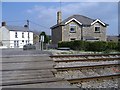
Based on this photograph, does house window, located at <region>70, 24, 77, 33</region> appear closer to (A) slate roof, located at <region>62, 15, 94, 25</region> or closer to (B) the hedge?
(A) slate roof, located at <region>62, 15, 94, 25</region>

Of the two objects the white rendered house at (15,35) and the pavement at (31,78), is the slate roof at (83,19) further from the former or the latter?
the pavement at (31,78)

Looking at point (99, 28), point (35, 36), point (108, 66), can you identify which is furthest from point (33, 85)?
point (35, 36)

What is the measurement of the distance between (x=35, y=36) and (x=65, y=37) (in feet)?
98.7

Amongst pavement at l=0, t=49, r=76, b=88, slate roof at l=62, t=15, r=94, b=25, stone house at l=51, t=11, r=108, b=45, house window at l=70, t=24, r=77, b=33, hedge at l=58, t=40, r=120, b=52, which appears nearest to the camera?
pavement at l=0, t=49, r=76, b=88

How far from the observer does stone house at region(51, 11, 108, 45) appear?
5094 centimetres

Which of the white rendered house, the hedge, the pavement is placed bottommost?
the pavement

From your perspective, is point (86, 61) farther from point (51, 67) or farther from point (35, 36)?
point (35, 36)

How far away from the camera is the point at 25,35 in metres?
71.7

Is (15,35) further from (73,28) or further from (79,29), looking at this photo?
(79,29)

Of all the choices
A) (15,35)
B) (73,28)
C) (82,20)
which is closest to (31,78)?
(73,28)

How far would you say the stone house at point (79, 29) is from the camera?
50.9 metres

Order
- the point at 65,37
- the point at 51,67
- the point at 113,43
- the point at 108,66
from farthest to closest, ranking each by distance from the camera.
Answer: the point at 65,37 → the point at 113,43 → the point at 108,66 → the point at 51,67

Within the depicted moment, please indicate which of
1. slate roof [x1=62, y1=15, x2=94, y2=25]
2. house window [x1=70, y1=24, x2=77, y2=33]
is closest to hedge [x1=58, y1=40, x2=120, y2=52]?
house window [x1=70, y1=24, x2=77, y2=33]

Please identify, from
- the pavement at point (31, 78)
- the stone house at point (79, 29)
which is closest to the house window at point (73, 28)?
the stone house at point (79, 29)
